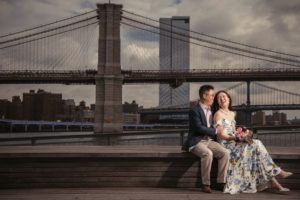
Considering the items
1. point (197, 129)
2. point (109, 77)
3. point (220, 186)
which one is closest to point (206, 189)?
point (220, 186)

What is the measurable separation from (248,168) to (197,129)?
0.78 metres

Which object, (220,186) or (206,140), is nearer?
(220,186)

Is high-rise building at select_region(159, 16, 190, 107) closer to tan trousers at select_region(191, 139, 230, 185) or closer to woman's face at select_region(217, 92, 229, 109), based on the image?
woman's face at select_region(217, 92, 229, 109)

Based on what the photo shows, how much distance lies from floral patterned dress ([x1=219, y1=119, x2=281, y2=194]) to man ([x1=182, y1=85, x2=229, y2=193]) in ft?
0.38

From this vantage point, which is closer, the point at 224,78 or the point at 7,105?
the point at 224,78

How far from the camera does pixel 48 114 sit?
3214 inches

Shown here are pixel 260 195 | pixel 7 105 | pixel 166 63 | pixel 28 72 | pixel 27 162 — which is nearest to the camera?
pixel 260 195

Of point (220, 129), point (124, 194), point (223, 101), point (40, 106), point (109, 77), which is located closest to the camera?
point (124, 194)

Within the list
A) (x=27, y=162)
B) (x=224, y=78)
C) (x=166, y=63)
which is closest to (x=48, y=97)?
(x=166, y=63)

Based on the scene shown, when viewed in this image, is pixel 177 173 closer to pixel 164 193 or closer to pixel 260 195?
pixel 164 193

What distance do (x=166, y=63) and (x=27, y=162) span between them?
92.1 metres

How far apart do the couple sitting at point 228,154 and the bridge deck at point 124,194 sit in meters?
0.16

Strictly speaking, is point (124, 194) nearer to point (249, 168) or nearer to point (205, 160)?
point (205, 160)

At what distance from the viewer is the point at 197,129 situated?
19.2ft
